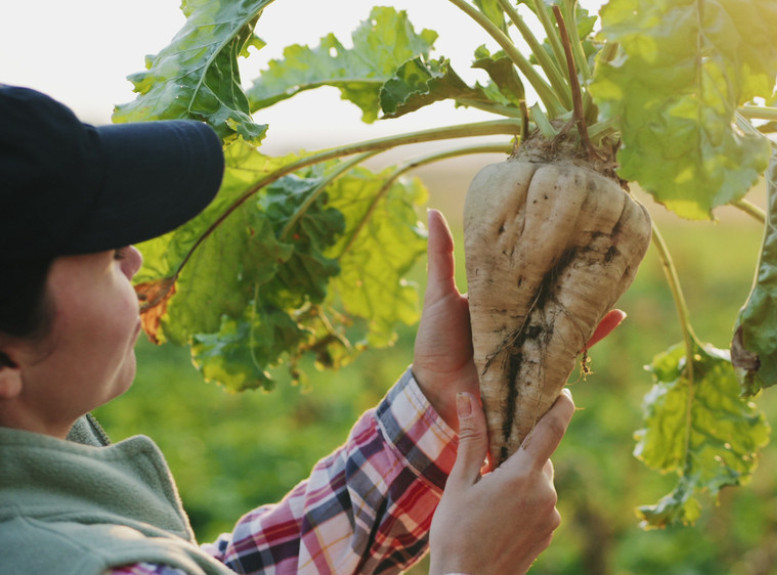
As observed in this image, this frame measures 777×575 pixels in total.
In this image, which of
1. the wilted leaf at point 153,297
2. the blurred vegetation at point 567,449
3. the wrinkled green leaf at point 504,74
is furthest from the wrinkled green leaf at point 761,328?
the blurred vegetation at point 567,449

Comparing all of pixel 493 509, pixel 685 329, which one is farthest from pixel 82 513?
pixel 685 329

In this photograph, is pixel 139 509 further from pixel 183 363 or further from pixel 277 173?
pixel 183 363

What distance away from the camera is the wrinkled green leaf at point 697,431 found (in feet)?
5.47

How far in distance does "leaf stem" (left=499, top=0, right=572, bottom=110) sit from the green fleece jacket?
2.66ft

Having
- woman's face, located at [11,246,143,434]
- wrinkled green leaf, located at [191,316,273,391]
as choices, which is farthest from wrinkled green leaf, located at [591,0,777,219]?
wrinkled green leaf, located at [191,316,273,391]

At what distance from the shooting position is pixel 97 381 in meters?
0.95

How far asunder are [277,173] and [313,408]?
484 centimetres

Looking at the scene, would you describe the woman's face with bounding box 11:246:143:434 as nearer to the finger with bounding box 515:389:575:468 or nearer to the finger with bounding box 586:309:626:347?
the finger with bounding box 515:389:575:468

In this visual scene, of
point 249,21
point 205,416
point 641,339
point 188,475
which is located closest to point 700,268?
point 641,339

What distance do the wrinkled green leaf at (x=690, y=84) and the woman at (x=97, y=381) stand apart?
0.42 metres

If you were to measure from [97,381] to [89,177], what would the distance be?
0.78 feet

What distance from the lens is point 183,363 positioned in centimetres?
744

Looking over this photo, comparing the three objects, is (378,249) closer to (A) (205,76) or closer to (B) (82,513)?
(A) (205,76)

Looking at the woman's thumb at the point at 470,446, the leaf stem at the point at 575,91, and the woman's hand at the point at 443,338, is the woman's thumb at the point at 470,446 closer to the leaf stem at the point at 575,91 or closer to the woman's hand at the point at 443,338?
the woman's hand at the point at 443,338
